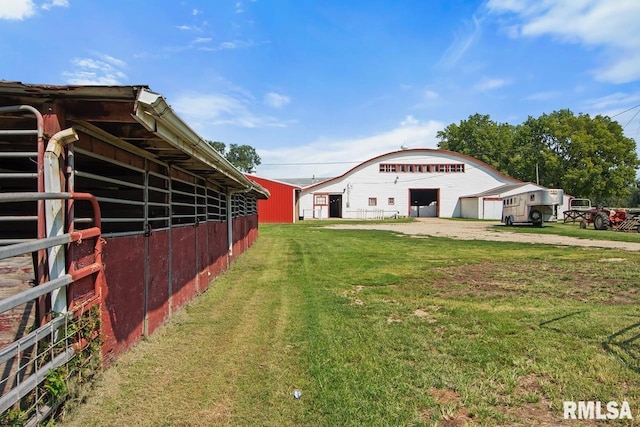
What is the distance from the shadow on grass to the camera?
3.50 m

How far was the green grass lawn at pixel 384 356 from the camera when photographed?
9.36 feet

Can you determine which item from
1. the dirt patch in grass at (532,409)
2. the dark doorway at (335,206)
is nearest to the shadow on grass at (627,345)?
the dirt patch in grass at (532,409)

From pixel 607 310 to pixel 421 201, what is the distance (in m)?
46.0

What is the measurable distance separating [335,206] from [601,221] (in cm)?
2684

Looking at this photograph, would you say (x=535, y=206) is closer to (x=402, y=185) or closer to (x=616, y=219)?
(x=616, y=219)

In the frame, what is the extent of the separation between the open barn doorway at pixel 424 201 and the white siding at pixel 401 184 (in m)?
0.43

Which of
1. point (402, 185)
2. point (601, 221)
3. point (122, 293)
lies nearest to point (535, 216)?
point (601, 221)

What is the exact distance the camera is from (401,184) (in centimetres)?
4116

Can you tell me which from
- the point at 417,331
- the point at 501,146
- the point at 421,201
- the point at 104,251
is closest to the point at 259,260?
the point at 417,331

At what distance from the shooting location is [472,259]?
10422 mm

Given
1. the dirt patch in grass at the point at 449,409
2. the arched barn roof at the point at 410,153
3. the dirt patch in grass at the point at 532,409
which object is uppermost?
the arched barn roof at the point at 410,153

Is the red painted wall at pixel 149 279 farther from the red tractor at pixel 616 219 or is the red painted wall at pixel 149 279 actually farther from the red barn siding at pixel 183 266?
the red tractor at pixel 616 219

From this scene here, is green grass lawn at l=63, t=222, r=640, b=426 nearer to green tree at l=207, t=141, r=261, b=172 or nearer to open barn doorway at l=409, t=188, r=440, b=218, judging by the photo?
open barn doorway at l=409, t=188, r=440, b=218

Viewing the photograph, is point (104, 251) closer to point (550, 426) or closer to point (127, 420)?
point (127, 420)
